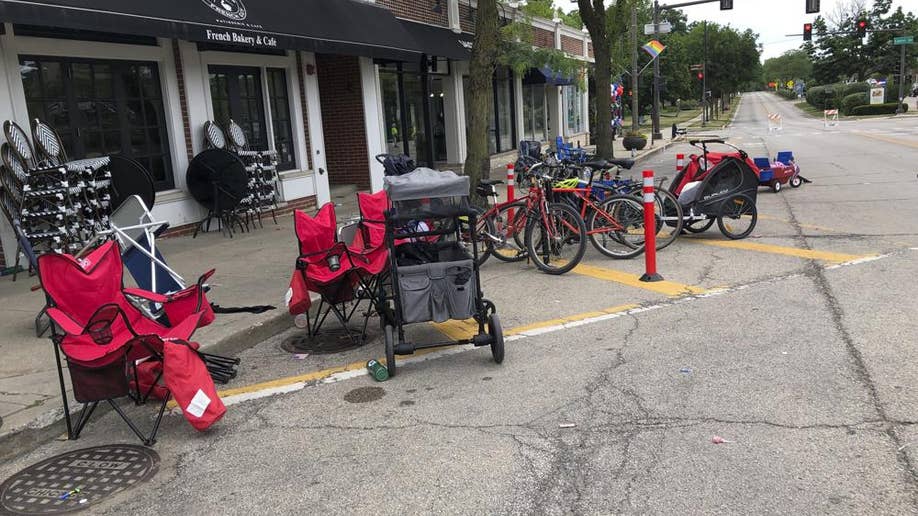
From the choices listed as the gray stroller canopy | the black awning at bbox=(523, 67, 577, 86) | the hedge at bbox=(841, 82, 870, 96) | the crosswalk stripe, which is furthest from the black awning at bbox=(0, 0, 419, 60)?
the hedge at bbox=(841, 82, 870, 96)

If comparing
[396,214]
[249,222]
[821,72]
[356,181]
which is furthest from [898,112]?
[396,214]

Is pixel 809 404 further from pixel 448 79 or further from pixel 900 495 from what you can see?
pixel 448 79

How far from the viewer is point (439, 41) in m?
17.3

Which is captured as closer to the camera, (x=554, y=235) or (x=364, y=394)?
(x=364, y=394)

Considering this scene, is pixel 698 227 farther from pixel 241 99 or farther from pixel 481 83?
pixel 241 99

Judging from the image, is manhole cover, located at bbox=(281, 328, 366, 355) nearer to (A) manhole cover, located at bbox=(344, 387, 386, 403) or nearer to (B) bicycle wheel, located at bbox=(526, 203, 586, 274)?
(A) manhole cover, located at bbox=(344, 387, 386, 403)

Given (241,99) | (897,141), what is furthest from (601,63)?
(897,141)

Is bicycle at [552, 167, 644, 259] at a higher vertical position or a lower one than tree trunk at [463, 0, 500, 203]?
lower

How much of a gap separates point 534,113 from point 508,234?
19.4m

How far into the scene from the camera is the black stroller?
5.22 meters

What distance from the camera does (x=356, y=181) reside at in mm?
15656

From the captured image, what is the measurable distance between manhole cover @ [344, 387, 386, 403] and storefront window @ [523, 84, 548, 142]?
2158 centimetres

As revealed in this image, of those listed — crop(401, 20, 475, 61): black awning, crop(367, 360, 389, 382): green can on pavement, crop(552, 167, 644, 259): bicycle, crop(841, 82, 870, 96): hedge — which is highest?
crop(401, 20, 475, 61): black awning

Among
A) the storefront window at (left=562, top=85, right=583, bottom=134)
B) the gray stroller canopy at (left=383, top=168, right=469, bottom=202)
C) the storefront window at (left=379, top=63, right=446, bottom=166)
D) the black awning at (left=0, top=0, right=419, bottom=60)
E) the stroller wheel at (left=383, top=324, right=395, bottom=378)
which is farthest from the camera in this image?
the storefront window at (left=562, top=85, right=583, bottom=134)
